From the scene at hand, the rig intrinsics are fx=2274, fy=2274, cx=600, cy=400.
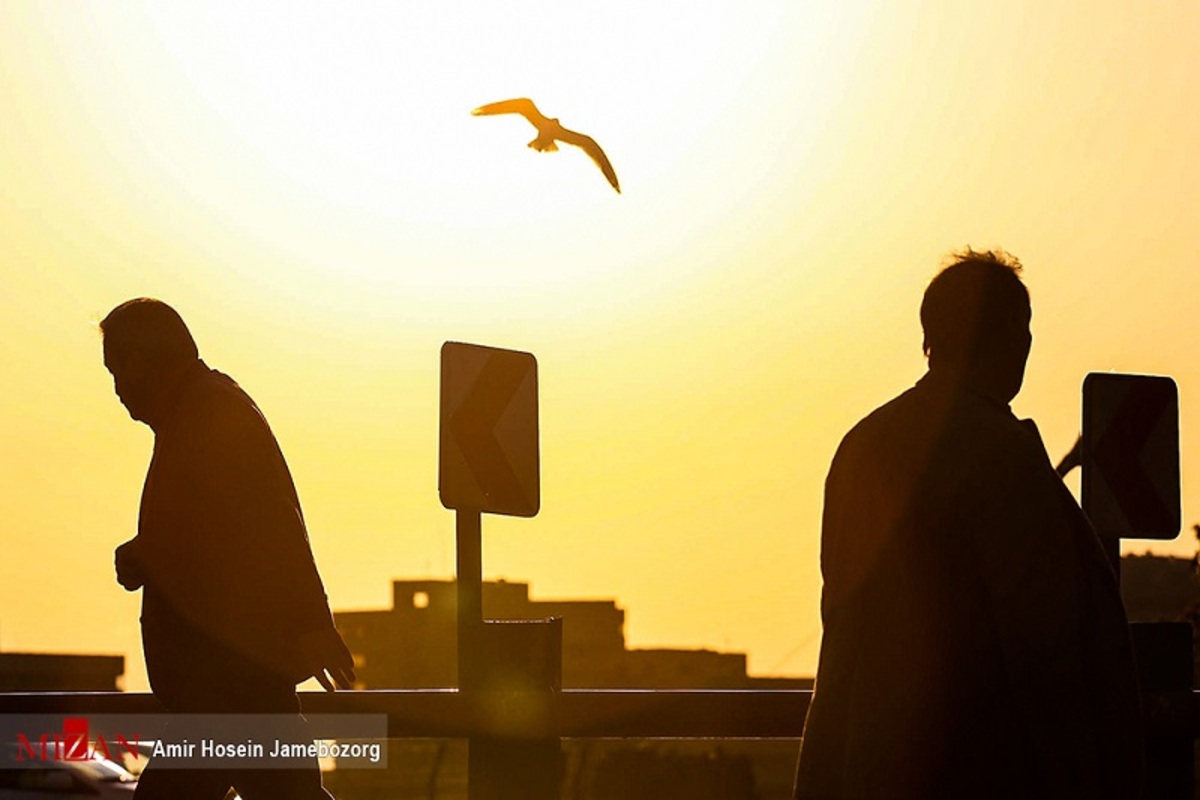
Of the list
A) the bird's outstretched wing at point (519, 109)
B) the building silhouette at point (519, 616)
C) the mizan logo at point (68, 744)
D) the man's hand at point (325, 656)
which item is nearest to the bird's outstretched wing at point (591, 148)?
the bird's outstretched wing at point (519, 109)

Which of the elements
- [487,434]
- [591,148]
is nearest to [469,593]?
[487,434]

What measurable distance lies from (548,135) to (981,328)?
14.1m

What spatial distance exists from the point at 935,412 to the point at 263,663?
219 centimetres

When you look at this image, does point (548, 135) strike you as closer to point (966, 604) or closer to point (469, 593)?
point (469, 593)

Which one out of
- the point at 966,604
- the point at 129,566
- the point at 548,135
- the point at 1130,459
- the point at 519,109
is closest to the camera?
the point at 966,604

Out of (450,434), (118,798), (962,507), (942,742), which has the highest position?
(118,798)

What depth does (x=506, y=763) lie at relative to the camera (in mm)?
7055

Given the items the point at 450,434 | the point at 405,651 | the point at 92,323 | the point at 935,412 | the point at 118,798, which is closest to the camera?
the point at 935,412

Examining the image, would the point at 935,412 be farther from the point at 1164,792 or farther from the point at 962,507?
the point at 1164,792

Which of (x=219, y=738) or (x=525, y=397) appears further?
(x=525, y=397)

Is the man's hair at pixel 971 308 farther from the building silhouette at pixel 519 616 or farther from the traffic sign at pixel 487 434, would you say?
the building silhouette at pixel 519 616

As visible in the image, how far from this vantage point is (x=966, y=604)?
4988 mm

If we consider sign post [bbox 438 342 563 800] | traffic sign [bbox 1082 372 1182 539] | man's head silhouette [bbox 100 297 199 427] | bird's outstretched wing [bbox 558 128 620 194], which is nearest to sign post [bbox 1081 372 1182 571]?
traffic sign [bbox 1082 372 1182 539]

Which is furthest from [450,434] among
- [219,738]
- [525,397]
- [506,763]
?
[219,738]
